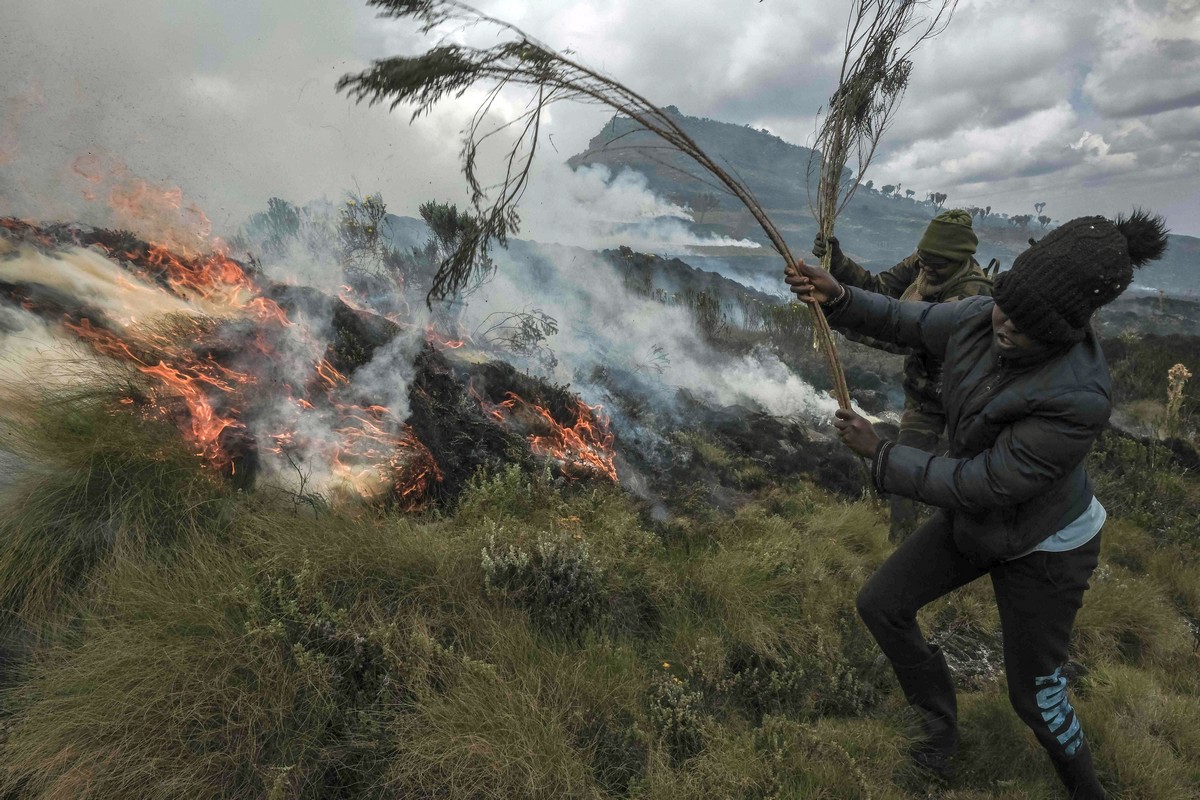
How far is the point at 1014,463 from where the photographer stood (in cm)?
163

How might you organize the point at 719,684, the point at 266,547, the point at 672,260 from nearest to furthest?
1. the point at 719,684
2. the point at 266,547
3. the point at 672,260

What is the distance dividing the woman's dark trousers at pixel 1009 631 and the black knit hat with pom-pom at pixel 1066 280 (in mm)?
815

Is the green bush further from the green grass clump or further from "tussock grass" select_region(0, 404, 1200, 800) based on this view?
the green grass clump

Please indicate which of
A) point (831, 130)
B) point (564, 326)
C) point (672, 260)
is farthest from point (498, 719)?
point (672, 260)

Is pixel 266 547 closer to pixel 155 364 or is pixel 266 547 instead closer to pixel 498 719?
pixel 498 719

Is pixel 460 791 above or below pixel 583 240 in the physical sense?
below

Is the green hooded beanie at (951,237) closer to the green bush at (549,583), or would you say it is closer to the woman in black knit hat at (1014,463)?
the woman in black knit hat at (1014,463)

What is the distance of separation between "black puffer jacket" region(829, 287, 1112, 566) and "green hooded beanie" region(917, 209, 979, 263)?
58.8 inches

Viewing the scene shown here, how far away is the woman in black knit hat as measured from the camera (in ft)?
5.11

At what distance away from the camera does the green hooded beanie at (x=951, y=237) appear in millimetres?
3328

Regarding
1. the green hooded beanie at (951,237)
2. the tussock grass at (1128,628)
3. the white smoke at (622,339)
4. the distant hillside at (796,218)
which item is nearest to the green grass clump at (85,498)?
the white smoke at (622,339)

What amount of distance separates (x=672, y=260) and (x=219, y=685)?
19729 mm

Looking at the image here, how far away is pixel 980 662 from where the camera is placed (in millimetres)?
3266

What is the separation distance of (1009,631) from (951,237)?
2306 mm
